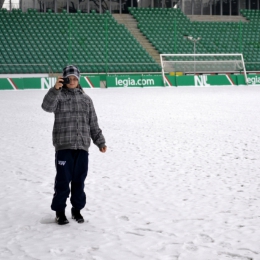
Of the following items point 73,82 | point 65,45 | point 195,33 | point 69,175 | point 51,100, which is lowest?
point 69,175

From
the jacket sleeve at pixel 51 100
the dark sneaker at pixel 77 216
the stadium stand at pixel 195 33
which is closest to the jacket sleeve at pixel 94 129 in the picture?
the jacket sleeve at pixel 51 100

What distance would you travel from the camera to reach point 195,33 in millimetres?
50469

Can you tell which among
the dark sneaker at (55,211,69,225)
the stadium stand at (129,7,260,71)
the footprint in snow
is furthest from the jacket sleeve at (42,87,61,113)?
the stadium stand at (129,7,260,71)

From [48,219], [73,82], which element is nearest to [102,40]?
[48,219]

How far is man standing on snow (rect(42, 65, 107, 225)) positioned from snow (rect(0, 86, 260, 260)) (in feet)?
1.04

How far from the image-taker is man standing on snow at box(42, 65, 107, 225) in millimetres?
4996

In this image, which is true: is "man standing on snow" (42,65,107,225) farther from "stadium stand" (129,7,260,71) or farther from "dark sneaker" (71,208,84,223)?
"stadium stand" (129,7,260,71)

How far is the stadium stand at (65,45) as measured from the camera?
41594 mm

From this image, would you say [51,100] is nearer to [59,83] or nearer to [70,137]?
[59,83]

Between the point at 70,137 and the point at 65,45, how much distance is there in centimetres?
4036

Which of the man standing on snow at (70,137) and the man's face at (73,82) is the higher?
the man's face at (73,82)

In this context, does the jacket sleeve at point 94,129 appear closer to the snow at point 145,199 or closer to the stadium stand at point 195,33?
the snow at point 145,199

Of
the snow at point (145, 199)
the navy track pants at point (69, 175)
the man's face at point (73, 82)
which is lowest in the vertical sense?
the snow at point (145, 199)

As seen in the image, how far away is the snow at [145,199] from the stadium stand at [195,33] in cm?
3624
